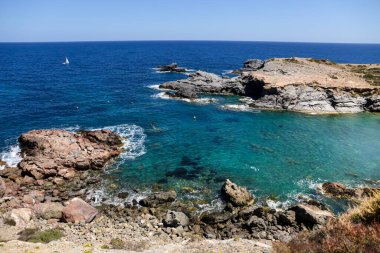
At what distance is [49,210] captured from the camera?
28109 mm

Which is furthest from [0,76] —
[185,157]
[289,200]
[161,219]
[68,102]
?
[289,200]

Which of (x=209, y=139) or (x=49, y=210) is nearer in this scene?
(x=49, y=210)

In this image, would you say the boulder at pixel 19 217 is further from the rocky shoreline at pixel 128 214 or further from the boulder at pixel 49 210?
the boulder at pixel 49 210

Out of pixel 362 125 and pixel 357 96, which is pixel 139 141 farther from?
pixel 357 96

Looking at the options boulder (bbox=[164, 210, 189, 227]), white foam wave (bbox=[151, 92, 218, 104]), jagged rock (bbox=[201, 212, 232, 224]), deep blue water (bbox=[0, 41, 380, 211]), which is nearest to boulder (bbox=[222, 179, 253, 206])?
deep blue water (bbox=[0, 41, 380, 211])

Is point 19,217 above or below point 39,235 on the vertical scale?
below

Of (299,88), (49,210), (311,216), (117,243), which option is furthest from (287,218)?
(299,88)

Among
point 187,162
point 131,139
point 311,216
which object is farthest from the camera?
point 131,139

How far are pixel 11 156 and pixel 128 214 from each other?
22551 millimetres

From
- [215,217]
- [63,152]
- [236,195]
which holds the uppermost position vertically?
[63,152]

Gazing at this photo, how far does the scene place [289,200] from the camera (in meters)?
31.3

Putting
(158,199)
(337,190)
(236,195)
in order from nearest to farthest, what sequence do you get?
1. (236,195)
2. (158,199)
3. (337,190)

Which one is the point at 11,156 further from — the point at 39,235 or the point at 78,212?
the point at 39,235

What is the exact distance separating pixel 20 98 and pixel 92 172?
1775 inches
